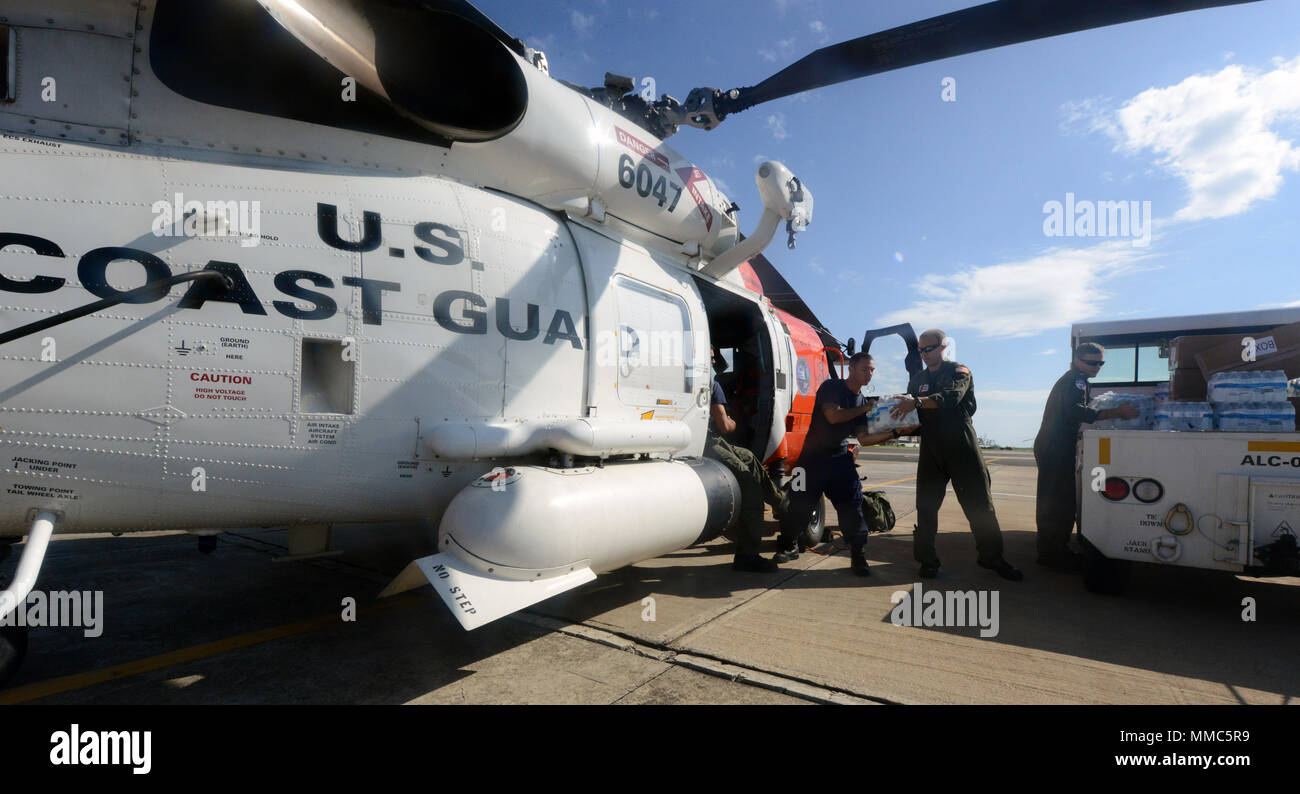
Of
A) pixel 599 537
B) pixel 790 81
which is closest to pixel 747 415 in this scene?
pixel 790 81

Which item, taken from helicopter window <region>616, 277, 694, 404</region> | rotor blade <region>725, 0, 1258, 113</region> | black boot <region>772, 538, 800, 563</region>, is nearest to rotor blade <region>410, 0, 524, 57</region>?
helicopter window <region>616, 277, 694, 404</region>

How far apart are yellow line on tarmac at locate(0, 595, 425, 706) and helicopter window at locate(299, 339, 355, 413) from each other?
158 cm

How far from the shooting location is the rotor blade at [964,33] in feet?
13.4

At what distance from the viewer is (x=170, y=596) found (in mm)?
4539

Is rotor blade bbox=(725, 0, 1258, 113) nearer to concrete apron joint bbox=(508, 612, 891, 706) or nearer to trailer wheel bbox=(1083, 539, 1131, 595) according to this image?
trailer wheel bbox=(1083, 539, 1131, 595)

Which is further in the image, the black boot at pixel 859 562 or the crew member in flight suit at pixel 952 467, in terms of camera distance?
the black boot at pixel 859 562

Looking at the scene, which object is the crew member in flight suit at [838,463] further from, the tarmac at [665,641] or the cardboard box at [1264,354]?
the cardboard box at [1264,354]

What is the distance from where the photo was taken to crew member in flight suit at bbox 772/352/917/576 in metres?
5.30

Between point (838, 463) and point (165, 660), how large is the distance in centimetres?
487

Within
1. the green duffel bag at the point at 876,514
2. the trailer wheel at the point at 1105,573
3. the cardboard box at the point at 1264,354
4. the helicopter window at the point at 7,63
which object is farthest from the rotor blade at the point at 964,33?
the helicopter window at the point at 7,63

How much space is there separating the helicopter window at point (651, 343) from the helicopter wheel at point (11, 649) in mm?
3390

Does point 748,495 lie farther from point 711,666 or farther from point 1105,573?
point 1105,573
